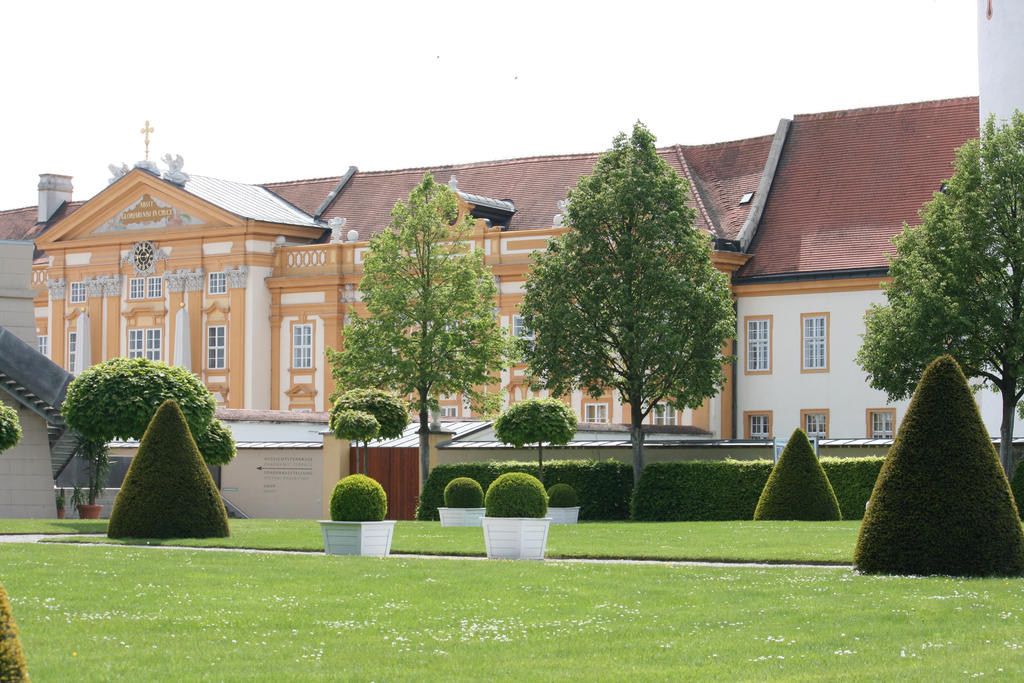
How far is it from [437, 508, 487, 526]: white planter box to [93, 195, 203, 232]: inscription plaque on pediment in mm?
31176

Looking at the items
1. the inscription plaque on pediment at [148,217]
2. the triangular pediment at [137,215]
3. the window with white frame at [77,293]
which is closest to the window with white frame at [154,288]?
the triangular pediment at [137,215]

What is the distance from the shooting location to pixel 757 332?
179 feet

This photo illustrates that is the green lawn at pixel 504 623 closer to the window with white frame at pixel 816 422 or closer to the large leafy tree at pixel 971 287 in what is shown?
the large leafy tree at pixel 971 287

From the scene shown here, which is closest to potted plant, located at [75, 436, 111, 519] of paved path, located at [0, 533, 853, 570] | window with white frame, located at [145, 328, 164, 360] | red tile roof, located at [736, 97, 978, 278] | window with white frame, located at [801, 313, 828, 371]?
paved path, located at [0, 533, 853, 570]

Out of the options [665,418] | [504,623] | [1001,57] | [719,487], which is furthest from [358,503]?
[665,418]

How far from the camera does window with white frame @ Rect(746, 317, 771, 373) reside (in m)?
54.3

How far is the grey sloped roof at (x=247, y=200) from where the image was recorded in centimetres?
6344

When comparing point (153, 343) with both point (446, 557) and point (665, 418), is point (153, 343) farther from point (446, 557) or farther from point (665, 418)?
point (446, 557)

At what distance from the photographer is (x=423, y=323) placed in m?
44.5

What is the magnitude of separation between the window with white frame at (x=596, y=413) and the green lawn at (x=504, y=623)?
33.6 metres

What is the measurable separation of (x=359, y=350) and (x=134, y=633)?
2953cm

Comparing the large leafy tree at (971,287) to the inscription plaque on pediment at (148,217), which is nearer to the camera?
the large leafy tree at (971,287)

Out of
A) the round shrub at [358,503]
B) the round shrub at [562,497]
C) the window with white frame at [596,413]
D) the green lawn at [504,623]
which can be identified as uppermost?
the window with white frame at [596,413]

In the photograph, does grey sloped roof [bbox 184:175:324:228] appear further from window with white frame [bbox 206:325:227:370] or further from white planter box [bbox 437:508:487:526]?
white planter box [bbox 437:508:487:526]
